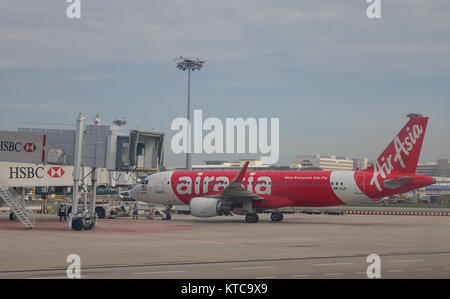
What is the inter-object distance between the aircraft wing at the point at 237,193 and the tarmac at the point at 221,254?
9569mm

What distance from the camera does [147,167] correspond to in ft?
146

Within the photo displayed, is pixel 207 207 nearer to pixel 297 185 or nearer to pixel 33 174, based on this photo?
pixel 297 185

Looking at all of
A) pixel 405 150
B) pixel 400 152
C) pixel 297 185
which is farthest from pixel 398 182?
pixel 297 185

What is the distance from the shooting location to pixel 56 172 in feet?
169

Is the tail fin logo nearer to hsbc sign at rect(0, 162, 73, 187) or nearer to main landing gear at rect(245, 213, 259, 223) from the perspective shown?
main landing gear at rect(245, 213, 259, 223)

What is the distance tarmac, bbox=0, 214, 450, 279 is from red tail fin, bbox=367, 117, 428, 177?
29.9ft

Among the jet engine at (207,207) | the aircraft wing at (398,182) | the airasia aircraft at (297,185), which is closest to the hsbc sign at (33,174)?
the airasia aircraft at (297,185)

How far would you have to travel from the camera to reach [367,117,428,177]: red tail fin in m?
46.8

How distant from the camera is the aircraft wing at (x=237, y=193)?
47562 mm

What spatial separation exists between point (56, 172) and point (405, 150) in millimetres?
27745

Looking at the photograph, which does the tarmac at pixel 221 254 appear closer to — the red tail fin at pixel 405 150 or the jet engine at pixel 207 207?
the red tail fin at pixel 405 150

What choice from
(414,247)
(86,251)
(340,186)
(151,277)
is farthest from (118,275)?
(340,186)
